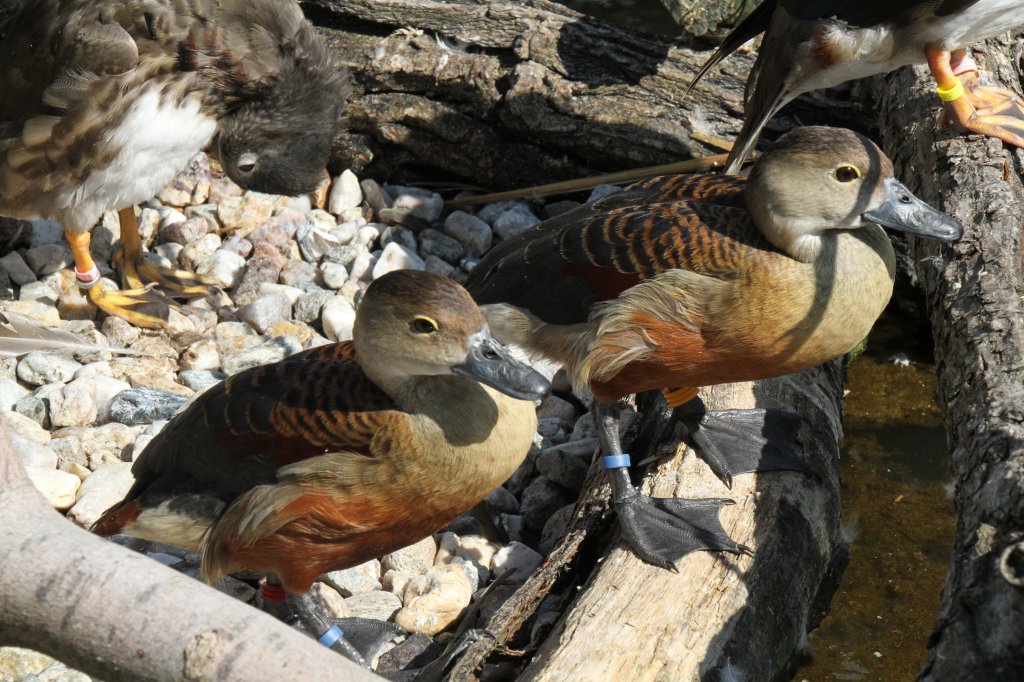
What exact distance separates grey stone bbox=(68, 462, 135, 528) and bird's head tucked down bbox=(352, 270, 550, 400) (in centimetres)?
140

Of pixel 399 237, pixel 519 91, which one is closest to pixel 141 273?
pixel 399 237

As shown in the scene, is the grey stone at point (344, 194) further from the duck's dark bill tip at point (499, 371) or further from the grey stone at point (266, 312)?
the duck's dark bill tip at point (499, 371)

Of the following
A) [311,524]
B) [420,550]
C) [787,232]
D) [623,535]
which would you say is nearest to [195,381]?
[420,550]

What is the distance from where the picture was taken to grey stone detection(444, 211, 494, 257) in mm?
5910

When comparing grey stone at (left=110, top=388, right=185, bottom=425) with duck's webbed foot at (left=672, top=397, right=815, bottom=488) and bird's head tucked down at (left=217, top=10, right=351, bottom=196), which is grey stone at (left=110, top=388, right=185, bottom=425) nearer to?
A: bird's head tucked down at (left=217, top=10, right=351, bottom=196)

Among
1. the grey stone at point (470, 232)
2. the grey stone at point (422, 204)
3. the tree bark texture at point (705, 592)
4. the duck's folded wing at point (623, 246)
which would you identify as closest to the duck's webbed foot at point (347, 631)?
the tree bark texture at point (705, 592)

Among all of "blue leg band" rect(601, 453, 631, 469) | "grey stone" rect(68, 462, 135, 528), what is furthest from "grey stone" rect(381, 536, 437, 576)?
"grey stone" rect(68, 462, 135, 528)

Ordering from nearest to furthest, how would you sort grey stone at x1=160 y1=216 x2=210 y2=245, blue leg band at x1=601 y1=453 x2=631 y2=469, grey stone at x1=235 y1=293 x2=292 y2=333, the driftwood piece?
the driftwood piece < blue leg band at x1=601 y1=453 x2=631 y2=469 < grey stone at x1=235 y1=293 x2=292 y2=333 < grey stone at x1=160 y1=216 x2=210 y2=245

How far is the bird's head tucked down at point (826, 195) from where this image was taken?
3.54 meters

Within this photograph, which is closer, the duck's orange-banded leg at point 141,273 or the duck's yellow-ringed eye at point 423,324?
the duck's yellow-ringed eye at point 423,324

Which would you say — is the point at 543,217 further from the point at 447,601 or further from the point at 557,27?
the point at 447,601

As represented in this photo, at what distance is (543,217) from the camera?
6.10 m

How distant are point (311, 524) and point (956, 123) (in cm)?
331

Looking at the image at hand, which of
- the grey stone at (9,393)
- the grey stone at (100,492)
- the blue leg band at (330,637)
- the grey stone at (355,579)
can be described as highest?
the blue leg band at (330,637)
